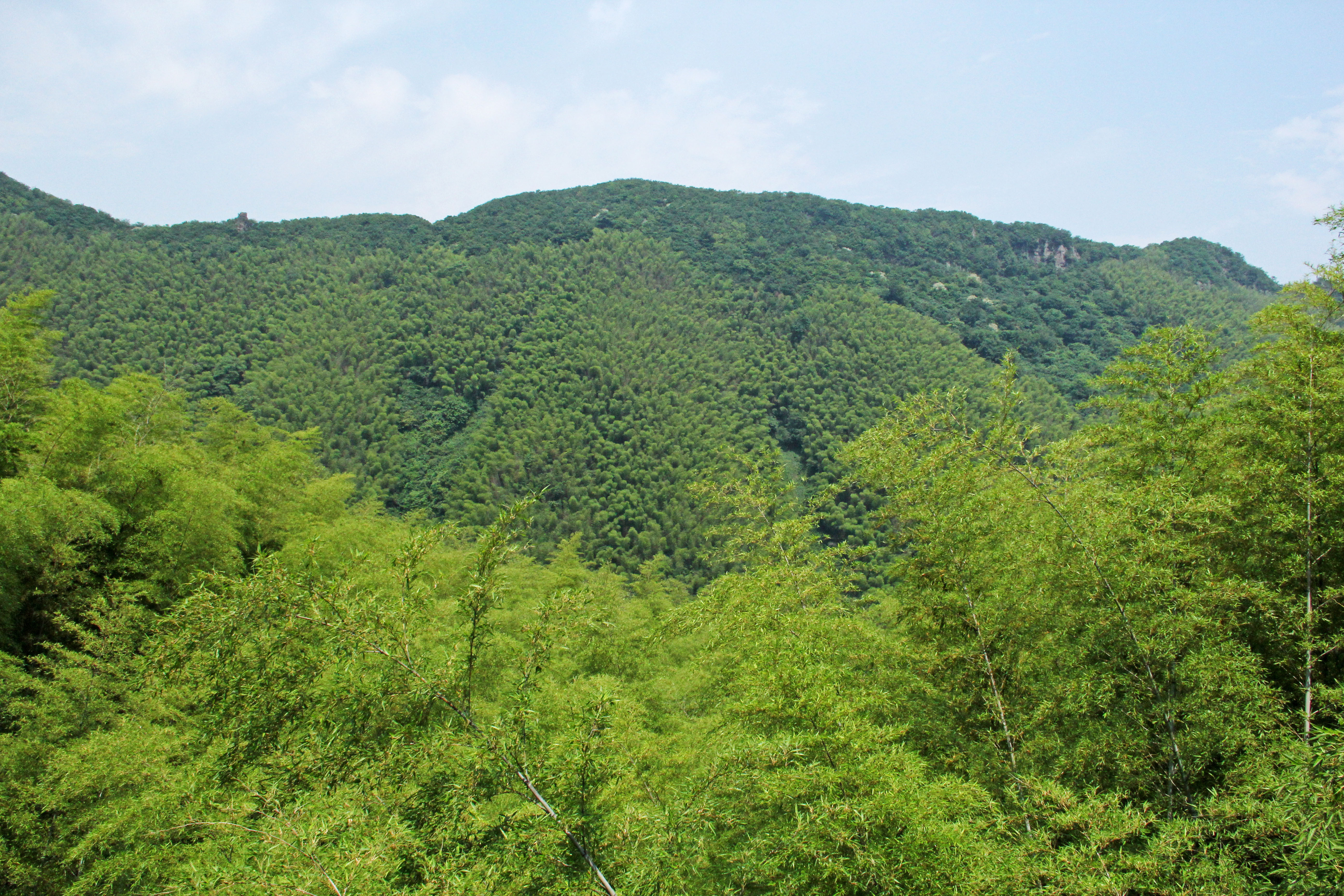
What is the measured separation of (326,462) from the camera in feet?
157

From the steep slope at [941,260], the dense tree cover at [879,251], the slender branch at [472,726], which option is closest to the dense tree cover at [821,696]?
the slender branch at [472,726]

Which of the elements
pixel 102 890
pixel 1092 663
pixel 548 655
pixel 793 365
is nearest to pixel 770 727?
pixel 548 655

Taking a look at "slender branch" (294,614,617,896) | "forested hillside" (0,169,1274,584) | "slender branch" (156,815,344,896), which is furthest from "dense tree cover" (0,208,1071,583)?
"slender branch" (156,815,344,896)

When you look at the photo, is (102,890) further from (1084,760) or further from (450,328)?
(450,328)

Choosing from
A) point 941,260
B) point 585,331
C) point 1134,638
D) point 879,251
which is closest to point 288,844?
point 1134,638

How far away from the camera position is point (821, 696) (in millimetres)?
5070

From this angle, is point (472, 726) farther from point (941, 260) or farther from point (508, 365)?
point (941, 260)

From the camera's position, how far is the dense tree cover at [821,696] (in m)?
3.82

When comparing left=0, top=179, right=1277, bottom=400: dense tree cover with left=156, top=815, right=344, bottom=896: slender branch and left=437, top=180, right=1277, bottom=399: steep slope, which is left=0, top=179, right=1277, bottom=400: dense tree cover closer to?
left=437, top=180, right=1277, bottom=399: steep slope

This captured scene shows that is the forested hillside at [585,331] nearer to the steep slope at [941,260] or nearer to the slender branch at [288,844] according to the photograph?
the steep slope at [941,260]

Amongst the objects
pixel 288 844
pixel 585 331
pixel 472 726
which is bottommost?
pixel 288 844

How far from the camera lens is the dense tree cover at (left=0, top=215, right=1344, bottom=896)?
12.5ft

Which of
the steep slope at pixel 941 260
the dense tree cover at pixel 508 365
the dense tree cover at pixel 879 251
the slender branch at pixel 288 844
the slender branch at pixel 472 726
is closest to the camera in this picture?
the slender branch at pixel 288 844

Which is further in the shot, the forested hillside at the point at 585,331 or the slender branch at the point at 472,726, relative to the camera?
the forested hillside at the point at 585,331
